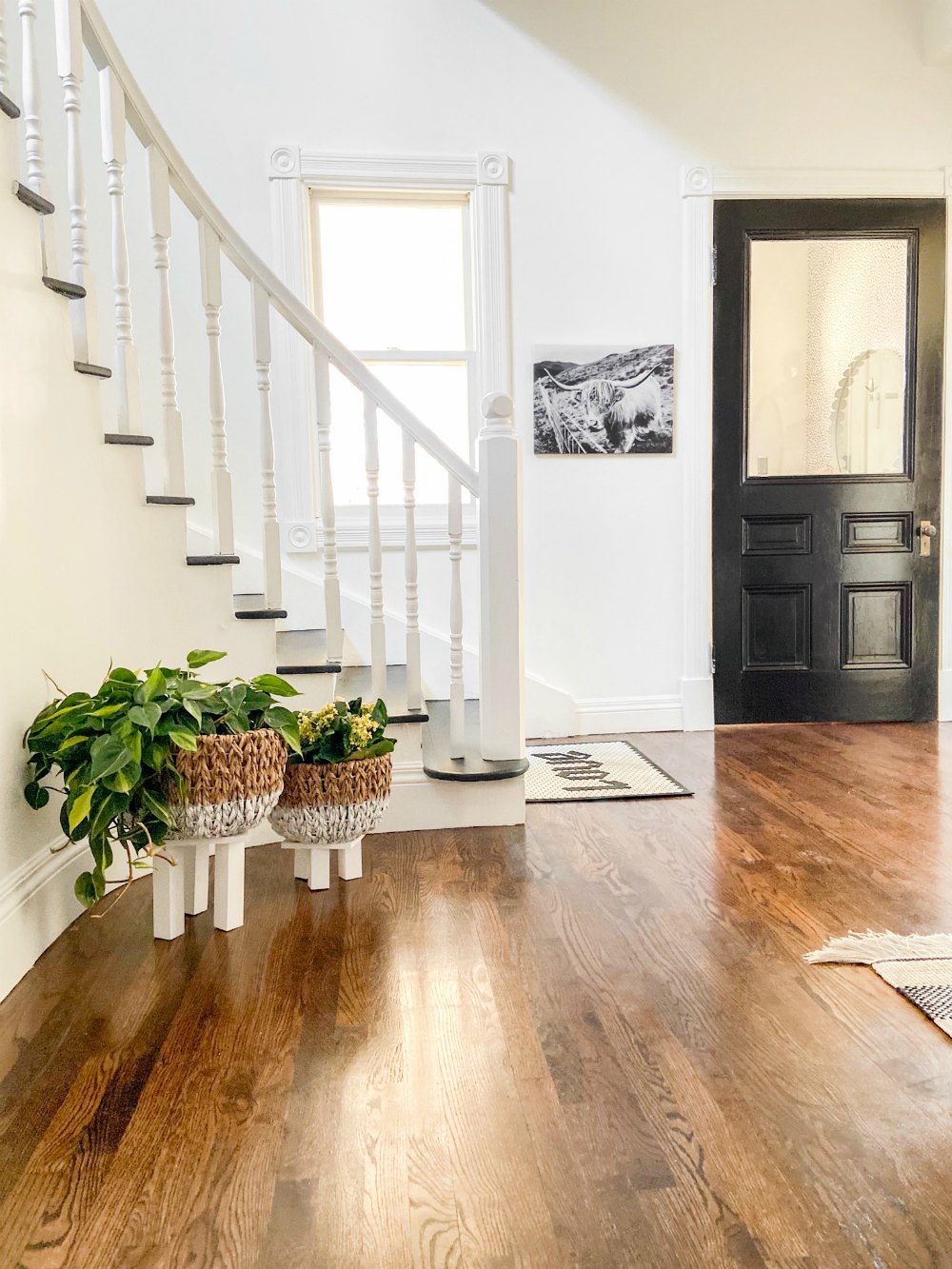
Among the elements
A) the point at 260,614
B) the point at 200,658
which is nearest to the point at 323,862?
the point at 200,658

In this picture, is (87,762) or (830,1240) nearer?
(830,1240)

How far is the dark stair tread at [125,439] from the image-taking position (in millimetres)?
2332

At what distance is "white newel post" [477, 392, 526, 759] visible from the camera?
101 inches

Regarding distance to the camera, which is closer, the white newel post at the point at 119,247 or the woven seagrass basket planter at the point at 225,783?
the woven seagrass basket planter at the point at 225,783

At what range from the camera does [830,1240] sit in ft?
3.47

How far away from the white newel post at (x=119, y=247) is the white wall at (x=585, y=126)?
1321 mm

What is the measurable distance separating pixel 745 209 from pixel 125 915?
3570 mm

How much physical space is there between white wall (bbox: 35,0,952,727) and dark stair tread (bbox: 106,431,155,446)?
52.4 inches

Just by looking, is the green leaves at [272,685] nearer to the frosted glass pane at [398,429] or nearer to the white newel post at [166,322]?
the white newel post at [166,322]

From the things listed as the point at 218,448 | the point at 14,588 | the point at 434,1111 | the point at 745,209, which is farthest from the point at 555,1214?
the point at 745,209

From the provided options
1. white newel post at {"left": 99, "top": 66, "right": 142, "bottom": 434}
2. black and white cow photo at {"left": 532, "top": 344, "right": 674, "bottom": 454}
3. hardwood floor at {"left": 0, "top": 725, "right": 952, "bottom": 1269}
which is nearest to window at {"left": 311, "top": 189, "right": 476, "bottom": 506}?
black and white cow photo at {"left": 532, "top": 344, "right": 674, "bottom": 454}

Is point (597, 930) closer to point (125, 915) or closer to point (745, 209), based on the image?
point (125, 915)

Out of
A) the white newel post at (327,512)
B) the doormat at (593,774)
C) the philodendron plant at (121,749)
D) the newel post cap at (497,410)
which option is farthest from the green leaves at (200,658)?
the doormat at (593,774)

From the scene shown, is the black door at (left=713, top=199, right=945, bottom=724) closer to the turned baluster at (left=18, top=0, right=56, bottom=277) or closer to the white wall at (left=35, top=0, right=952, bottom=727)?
the white wall at (left=35, top=0, right=952, bottom=727)
